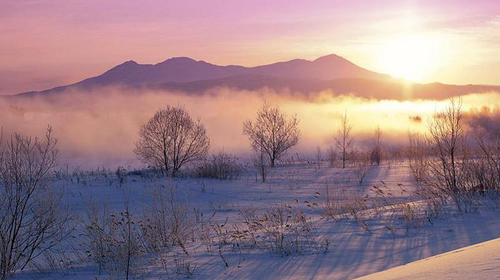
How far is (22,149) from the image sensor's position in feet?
28.2

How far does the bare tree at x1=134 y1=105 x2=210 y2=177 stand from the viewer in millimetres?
30656

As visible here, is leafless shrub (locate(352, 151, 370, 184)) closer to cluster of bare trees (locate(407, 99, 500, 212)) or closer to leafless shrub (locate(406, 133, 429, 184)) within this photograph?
leafless shrub (locate(406, 133, 429, 184))

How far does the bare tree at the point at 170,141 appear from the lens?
30.7 meters

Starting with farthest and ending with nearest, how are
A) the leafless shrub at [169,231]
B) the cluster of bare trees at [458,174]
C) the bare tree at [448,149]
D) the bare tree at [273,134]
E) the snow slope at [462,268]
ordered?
the bare tree at [273,134] → the bare tree at [448,149] → the cluster of bare trees at [458,174] → the leafless shrub at [169,231] → the snow slope at [462,268]

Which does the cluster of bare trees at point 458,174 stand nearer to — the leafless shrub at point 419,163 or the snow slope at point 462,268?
the leafless shrub at point 419,163

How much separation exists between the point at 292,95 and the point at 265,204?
108293 millimetres

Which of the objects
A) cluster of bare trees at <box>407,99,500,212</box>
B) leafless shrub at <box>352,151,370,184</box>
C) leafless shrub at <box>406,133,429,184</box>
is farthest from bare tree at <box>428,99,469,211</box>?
leafless shrub at <box>352,151,370,184</box>

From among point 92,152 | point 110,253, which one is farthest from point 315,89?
point 110,253

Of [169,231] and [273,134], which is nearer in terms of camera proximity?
[169,231]

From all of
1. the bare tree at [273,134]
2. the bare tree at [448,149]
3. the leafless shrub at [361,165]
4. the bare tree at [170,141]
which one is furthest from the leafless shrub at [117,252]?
the bare tree at [273,134]

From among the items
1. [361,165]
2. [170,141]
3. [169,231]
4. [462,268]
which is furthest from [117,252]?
[170,141]

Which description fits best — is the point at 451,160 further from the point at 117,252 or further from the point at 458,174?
the point at 117,252

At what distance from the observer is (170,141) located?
101 feet

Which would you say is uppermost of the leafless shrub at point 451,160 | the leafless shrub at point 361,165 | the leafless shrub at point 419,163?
the leafless shrub at point 451,160
